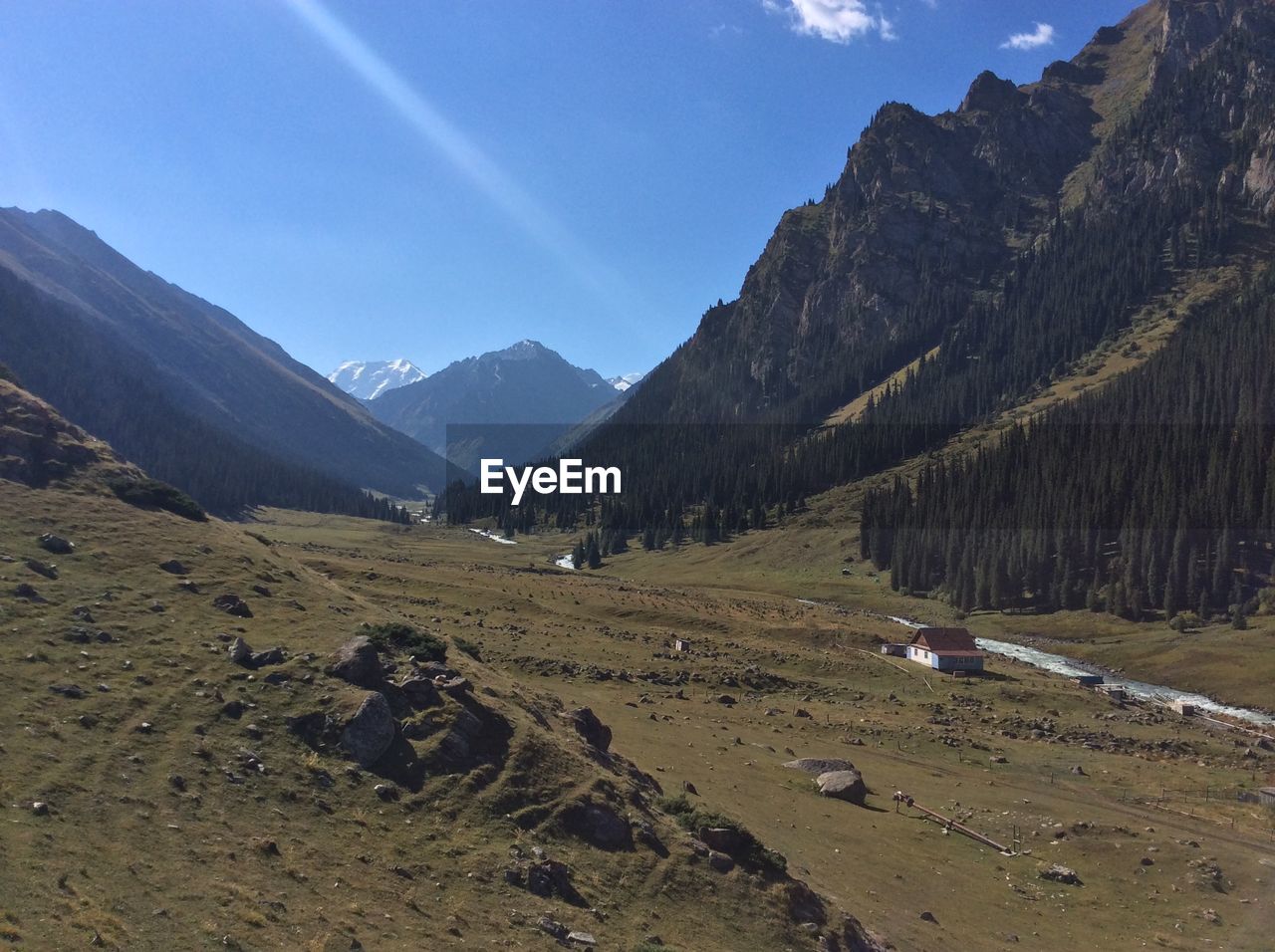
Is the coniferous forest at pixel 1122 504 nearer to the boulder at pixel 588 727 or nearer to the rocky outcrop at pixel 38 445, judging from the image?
the boulder at pixel 588 727

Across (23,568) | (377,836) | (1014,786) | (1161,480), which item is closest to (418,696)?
(377,836)

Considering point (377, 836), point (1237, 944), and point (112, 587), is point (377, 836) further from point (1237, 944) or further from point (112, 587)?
point (1237, 944)

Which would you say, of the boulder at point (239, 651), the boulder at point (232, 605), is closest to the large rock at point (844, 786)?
the boulder at point (239, 651)

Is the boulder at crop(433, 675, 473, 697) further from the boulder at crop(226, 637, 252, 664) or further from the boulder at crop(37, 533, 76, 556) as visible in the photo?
the boulder at crop(37, 533, 76, 556)

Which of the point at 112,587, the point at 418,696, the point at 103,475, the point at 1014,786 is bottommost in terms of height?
the point at 1014,786

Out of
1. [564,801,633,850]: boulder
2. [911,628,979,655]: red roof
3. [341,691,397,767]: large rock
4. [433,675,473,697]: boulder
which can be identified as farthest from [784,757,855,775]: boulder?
[911,628,979,655]: red roof
